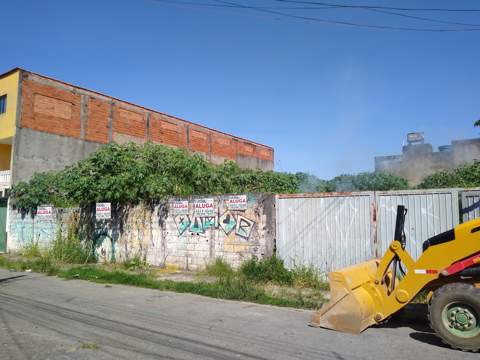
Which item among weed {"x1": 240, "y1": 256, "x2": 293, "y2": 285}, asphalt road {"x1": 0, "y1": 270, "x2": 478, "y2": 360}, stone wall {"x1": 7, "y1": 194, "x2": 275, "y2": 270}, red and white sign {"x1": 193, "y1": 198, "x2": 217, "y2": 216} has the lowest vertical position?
asphalt road {"x1": 0, "y1": 270, "x2": 478, "y2": 360}

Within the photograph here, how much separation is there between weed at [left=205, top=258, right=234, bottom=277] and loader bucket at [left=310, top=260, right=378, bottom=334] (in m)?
5.49

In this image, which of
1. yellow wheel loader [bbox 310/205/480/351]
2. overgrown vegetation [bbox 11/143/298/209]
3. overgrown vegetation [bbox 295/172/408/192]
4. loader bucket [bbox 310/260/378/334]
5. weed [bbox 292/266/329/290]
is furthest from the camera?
overgrown vegetation [bbox 295/172/408/192]

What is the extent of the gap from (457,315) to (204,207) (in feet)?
27.8

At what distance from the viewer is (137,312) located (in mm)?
7855

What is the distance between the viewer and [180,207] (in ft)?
44.4

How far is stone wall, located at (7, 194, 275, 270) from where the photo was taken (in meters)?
11.8

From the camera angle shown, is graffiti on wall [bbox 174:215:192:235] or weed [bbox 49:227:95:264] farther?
weed [bbox 49:227:95:264]

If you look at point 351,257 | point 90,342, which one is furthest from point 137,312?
point 351,257

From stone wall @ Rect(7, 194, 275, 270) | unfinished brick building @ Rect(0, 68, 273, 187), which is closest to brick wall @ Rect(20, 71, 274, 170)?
unfinished brick building @ Rect(0, 68, 273, 187)

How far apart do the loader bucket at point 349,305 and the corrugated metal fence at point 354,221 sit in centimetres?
334

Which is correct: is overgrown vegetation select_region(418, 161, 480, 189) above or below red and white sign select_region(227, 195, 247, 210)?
above

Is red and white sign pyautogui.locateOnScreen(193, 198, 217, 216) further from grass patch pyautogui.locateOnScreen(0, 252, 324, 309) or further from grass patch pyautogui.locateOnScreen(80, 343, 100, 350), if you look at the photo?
grass patch pyautogui.locateOnScreen(80, 343, 100, 350)

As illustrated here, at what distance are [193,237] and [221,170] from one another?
5.80 meters

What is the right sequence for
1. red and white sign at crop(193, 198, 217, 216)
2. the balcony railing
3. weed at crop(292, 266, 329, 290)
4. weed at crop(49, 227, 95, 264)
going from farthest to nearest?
the balcony railing, weed at crop(49, 227, 95, 264), red and white sign at crop(193, 198, 217, 216), weed at crop(292, 266, 329, 290)
